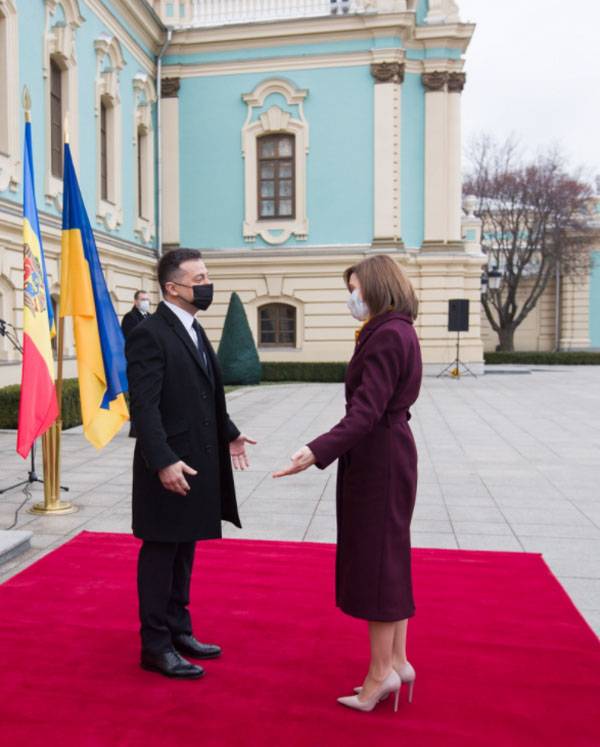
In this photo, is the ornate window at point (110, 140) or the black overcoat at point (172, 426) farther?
the ornate window at point (110, 140)

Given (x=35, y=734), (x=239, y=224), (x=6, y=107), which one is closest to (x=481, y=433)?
(x=35, y=734)

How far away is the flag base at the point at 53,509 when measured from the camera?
20.4 ft

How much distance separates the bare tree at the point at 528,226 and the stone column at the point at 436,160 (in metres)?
13.8

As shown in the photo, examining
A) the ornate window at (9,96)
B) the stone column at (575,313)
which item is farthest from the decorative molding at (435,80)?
the stone column at (575,313)

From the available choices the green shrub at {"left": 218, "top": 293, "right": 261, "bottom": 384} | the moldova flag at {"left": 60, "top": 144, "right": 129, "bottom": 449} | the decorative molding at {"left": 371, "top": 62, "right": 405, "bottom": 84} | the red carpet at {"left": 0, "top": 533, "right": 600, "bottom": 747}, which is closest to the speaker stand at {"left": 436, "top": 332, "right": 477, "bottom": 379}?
the green shrub at {"left": 218, "top": 293, "right": 261, "bottom": 384}

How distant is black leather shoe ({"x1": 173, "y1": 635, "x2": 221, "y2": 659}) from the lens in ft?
11.7

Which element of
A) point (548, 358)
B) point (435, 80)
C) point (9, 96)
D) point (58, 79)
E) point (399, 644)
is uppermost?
point (435, 80)

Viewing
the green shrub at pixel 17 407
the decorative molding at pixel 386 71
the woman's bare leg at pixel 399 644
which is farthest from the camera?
the decorative molding at pixel 386 71

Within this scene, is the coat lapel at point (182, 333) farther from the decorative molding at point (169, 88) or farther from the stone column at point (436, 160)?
the decorative molding at point (169, 88)

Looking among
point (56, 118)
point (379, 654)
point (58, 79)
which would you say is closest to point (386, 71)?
point (58, 79)

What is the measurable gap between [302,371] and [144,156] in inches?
302

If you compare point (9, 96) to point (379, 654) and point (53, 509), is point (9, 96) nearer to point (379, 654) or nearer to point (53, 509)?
point (53, 509)

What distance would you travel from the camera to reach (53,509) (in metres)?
6.25

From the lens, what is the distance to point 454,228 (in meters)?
22.9
